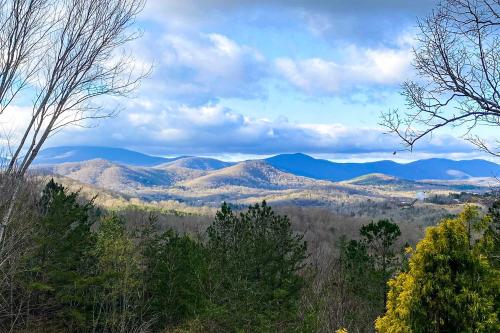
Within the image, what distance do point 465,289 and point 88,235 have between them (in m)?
20.4

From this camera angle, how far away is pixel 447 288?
611cm

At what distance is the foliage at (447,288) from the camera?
20.0ft

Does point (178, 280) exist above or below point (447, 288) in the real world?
below

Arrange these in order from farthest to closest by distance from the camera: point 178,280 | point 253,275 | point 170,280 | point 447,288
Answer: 1. point 178,280
2. point 170,280
3. point 253,275
4. point 447,288

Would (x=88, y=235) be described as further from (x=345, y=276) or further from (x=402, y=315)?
(x=402, y=315)

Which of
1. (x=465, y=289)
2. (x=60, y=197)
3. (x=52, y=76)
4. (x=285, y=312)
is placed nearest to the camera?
(x=465, y=289)

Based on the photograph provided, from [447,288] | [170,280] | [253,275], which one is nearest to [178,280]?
[170,280]

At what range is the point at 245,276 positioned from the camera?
1830cm

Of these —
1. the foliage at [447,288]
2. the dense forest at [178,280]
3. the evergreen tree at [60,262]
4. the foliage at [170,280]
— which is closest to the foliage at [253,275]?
the dense forest at [178,280]

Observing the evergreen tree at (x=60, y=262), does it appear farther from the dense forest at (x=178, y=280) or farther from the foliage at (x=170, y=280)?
the foliage at (x=170, y=280)

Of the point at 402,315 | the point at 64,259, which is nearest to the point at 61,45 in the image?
the point at 402,315

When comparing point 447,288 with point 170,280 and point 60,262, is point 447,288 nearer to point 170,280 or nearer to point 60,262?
point 170,280

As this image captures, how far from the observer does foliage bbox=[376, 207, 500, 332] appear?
6082 millimetres

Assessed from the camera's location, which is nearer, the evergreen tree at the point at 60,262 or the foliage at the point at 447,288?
the foliage at the point at 447,288
